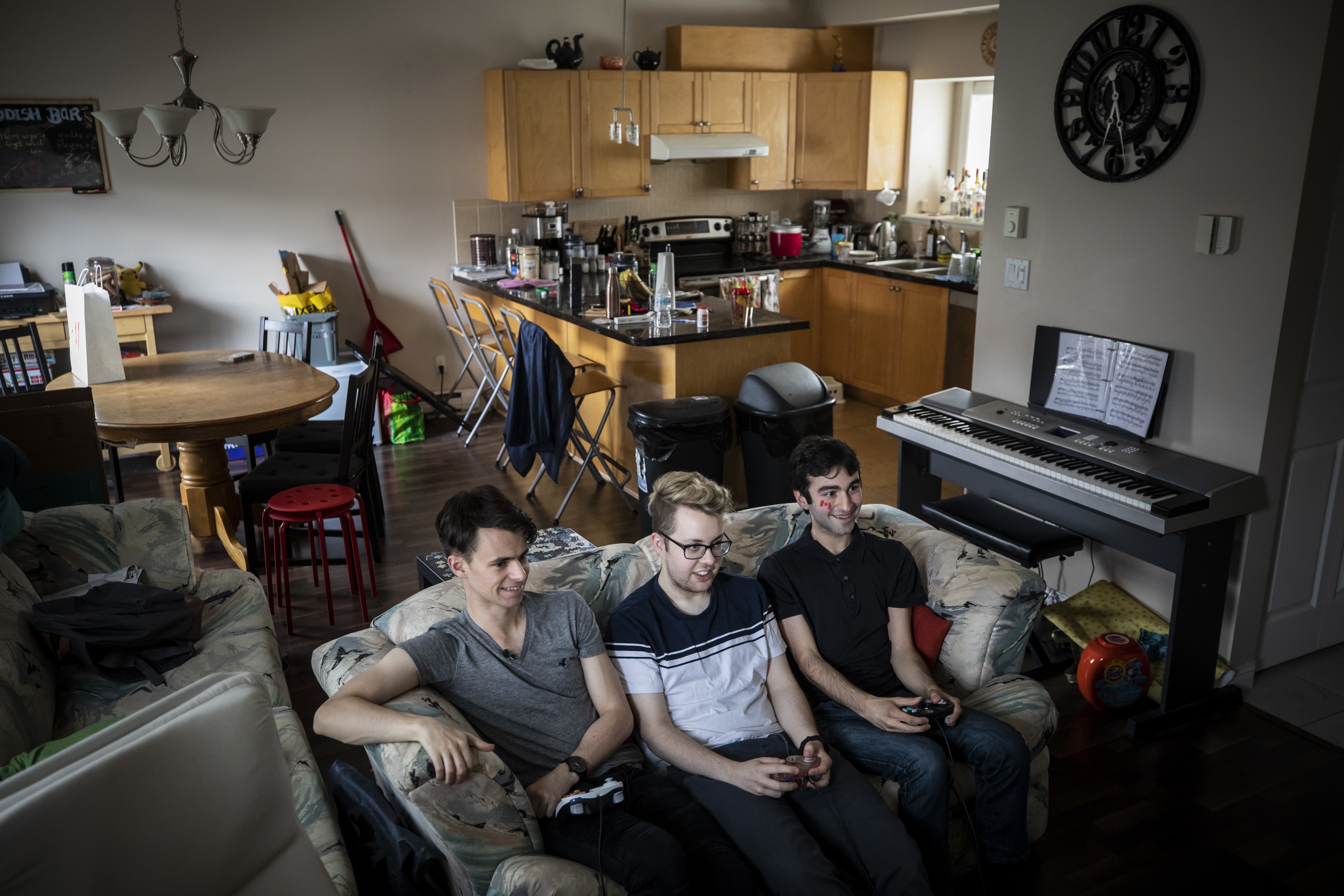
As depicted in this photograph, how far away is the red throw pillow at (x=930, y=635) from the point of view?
2.68 meters

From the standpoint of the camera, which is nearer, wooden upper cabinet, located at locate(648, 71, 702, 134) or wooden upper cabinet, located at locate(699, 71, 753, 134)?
wooden upper cabinet, located at locate(648, 71, 702, 134)

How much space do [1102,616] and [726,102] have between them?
4.65m

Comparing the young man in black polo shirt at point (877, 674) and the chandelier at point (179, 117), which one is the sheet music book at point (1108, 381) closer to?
the young man in black polo shirt at point (877, 674)

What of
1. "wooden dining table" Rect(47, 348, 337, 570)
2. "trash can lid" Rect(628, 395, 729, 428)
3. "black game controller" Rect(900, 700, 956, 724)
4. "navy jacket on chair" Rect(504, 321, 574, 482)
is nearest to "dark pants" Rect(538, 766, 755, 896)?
"black game controller" Rect(900, 700, 956, 724)

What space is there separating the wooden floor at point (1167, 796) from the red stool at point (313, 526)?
0.08 m

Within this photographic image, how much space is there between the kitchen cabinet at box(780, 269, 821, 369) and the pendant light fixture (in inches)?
53.7

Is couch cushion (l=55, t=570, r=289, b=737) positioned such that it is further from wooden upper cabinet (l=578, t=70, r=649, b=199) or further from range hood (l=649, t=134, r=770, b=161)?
range hood (l=649, t=134, r=770, b=161)

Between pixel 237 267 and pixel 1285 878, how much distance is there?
19.8 feet

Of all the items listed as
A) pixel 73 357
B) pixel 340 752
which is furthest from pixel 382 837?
pixel 73 357

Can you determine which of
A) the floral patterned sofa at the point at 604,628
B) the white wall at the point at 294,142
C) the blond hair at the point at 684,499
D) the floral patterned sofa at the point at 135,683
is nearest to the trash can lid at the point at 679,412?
the floral patterned sofa at the point at 604,628

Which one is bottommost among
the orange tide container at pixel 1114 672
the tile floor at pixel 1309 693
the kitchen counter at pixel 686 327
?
the tile floor at pixel 1309 693

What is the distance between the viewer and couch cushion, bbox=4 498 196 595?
2.98 metres

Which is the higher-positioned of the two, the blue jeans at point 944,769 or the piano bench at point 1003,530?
the piano bench at point 1003,530

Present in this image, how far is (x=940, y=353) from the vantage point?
6.23m
